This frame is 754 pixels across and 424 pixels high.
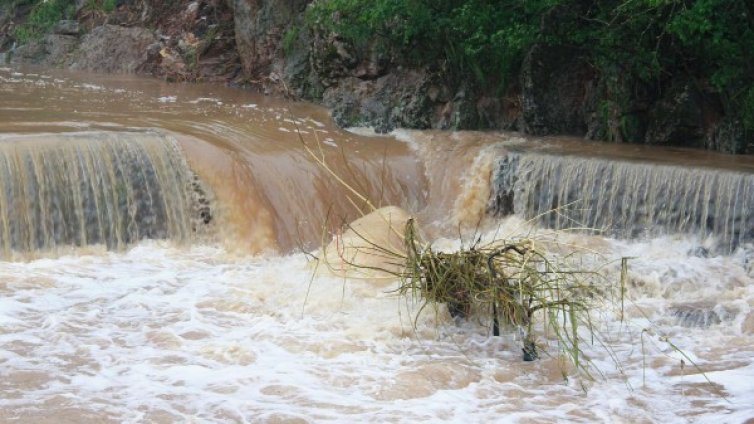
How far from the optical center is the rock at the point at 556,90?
11297 mm

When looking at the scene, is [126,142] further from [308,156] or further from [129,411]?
[129,411]

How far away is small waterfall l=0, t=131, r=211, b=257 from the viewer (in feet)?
27.8

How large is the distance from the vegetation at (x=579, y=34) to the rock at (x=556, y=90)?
0.60 ft

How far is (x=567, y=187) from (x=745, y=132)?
229 centimetres

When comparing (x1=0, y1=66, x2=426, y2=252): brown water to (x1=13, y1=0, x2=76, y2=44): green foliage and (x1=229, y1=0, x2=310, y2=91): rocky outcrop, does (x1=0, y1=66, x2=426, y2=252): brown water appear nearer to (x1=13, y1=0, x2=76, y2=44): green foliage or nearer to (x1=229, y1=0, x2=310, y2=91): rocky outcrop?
(x1=229, y1=0, x2=310, y2=91): rocky outcrop

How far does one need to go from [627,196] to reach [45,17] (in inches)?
580

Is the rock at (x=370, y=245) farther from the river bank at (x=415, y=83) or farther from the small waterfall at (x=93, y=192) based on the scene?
the river bank at (x=415, y=83)

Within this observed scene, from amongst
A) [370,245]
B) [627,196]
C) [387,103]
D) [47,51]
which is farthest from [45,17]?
[627,196]

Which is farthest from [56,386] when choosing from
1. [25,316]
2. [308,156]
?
[308,156]

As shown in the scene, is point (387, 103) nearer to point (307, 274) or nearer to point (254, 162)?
point (254, 162)

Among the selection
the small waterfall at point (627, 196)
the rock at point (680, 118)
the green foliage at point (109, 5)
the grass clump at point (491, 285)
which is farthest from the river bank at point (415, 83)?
the grass clump at point (491, 285)

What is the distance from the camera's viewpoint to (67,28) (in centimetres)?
1939

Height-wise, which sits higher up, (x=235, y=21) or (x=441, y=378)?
(x=235, y=21)

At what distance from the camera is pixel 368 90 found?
12.6 metres
